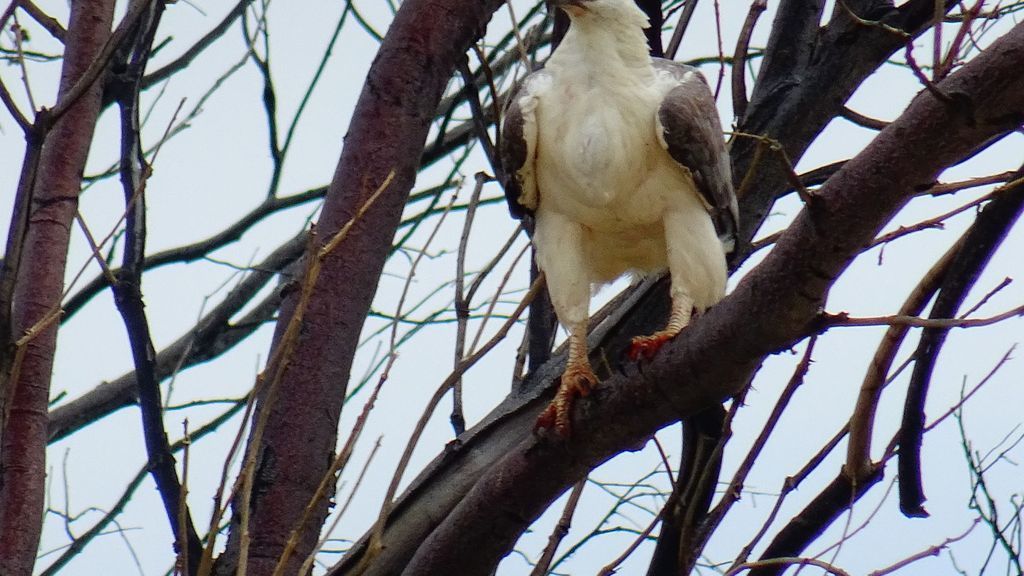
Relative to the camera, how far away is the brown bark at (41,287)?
10.5ft

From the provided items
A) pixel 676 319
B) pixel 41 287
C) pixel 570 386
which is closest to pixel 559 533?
pixel 570 386

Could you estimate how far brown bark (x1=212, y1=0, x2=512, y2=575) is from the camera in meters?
3.44

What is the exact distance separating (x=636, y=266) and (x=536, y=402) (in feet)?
3.66

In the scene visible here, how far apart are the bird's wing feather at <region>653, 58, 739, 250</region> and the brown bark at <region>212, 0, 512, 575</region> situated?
70cm

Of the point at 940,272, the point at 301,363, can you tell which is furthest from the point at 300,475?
the point at 940,272

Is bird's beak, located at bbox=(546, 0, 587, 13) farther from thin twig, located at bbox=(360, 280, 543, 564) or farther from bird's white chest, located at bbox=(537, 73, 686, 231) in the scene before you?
thin twig, located at bbox=(360, 280, 543, 564)

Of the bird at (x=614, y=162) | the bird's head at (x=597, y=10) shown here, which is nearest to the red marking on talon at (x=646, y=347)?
the bird at (x=614, y=162)

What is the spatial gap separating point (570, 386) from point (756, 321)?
1.05 metres

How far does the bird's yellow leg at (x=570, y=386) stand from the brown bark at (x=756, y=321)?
0.15 ft

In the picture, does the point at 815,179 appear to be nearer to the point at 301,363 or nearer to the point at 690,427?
the point at 690,427

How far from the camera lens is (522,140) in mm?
4027

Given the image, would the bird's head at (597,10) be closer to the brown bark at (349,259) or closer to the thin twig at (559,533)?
the brown bark at (349,259)

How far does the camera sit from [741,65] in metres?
4.09

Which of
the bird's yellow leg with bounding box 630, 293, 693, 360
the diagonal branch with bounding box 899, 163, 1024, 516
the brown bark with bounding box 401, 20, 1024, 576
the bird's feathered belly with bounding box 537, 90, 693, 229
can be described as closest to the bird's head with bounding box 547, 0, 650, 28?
the bird's feathered belly with bounding box 537, 90, 693, 229
